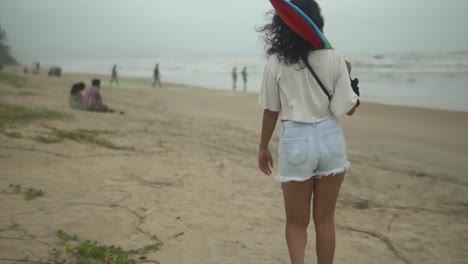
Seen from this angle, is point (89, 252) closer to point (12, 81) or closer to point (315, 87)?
point (315, 87)

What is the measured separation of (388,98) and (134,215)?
1899 centimetres

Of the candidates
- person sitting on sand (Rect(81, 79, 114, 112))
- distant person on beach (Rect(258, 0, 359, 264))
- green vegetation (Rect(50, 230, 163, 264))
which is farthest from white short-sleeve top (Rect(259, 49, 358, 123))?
person sitting on sand (Rect(81, 79, 114, 112))

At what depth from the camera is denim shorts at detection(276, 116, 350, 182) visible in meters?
2.12

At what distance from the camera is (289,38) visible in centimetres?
213

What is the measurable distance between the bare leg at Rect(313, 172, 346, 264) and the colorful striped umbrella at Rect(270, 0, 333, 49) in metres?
0.79

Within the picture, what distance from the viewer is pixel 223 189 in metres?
4.99

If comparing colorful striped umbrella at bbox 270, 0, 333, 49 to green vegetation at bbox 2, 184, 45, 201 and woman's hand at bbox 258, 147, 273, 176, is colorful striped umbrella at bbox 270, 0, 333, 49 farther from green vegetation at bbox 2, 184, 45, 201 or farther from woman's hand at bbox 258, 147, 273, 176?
green vegetation at bbox 2, 184, 45, 201

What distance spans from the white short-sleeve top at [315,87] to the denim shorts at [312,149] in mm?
50

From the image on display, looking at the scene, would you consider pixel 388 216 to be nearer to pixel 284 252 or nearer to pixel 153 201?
pixel 284 252

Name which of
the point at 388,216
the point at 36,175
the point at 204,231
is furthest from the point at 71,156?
the point at 388,216

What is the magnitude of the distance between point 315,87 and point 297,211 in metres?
0.76

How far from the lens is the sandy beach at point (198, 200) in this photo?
10.6 ft

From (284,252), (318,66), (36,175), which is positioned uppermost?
(318,66)

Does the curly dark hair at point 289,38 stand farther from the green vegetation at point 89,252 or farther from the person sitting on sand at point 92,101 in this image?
the person sitting on sand at point 92,101
